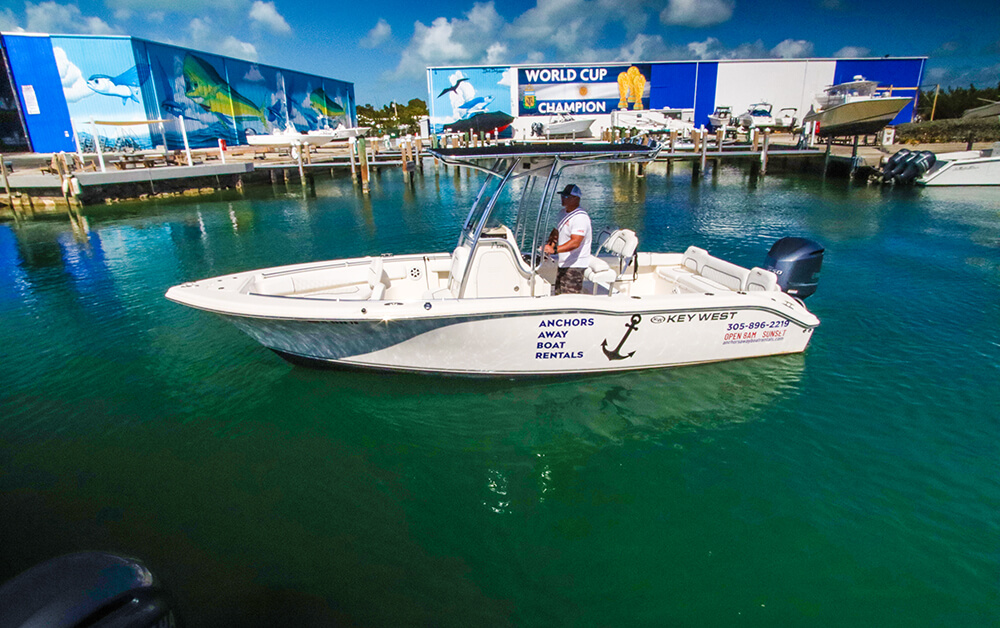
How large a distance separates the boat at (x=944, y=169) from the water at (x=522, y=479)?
61.9 feet

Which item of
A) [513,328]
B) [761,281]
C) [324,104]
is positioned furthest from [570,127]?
[513,328]

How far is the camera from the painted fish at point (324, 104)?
163ft

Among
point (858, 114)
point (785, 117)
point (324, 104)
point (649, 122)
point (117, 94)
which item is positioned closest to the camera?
point (858, 114)

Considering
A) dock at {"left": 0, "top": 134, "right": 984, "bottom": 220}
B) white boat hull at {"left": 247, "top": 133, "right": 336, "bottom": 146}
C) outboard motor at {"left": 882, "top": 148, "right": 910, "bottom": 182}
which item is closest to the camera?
dock at {"left": 0, "top": 134, "right": 984, "bottom": 220}

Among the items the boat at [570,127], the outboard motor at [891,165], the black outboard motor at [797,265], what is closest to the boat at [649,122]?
→ the boat at [570,127]

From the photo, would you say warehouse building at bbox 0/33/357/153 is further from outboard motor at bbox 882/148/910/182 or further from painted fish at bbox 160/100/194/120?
outboard motor at bbox 882/148/910/182

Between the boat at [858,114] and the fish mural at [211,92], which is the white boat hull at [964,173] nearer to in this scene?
the boat at [858,114]

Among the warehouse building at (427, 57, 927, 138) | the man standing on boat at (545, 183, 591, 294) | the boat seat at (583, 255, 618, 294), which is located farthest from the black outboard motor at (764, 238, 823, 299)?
the warehouse building at (427, 57, 927, 138)

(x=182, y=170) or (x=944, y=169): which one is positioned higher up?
(x=182, y=170)

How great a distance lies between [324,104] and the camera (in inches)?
2024

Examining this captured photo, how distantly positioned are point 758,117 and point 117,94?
4689cm

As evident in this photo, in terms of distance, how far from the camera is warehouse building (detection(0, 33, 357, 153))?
30266 mm

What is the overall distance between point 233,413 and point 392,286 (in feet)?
8.18

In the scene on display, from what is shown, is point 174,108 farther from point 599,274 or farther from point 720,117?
point 720,117
